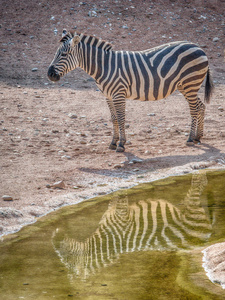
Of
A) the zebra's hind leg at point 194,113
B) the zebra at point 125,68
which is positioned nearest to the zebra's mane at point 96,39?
the zebra at point 125,68

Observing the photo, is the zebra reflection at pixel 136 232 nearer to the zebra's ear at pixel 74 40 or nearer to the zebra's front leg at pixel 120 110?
the zebra's front leg at pixel 120 110

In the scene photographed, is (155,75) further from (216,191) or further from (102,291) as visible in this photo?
(102,291)

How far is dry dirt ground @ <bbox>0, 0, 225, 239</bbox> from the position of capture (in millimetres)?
6797

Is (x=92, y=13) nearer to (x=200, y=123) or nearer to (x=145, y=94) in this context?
(x=145, y=94)

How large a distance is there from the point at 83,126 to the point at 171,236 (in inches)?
210

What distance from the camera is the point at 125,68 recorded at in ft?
27.8

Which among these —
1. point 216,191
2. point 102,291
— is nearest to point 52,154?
point 216,191

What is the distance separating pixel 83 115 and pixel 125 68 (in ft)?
7.64

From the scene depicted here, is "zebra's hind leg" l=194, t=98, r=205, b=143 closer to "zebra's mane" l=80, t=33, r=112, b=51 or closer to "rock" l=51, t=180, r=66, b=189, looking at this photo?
"zebra's mane" l=80, t=33, r=112, b=51

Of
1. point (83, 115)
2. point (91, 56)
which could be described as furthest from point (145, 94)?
point (83, 115)

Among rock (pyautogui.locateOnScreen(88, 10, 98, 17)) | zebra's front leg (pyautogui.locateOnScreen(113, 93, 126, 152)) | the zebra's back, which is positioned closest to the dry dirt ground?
rock (pyautogui.locateOnScreen(88, 10, 98, 17))

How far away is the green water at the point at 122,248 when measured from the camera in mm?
3754

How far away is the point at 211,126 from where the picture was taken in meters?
9.82

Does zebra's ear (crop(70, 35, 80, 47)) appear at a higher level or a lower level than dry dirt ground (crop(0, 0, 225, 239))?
higher
